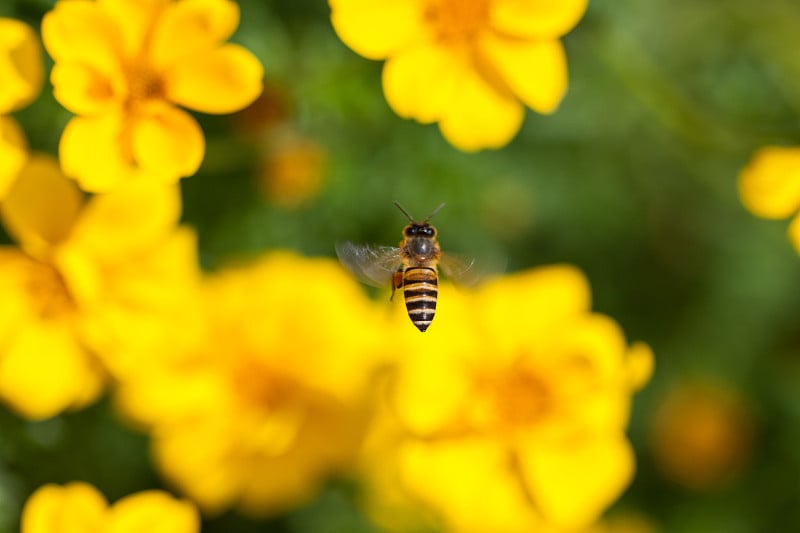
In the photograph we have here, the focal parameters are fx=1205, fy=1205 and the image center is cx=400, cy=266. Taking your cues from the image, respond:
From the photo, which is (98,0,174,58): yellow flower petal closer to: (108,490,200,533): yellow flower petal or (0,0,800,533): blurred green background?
(0,0,800,533): blurred green background

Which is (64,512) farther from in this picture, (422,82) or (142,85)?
(422,82)

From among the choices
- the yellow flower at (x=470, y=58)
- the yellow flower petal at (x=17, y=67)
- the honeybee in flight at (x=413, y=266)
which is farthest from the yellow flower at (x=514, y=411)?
the yellow flower petal at (x=17, y=67)

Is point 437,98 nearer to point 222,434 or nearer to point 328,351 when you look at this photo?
point 328,351

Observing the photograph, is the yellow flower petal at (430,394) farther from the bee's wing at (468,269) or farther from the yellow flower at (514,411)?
the bee's wing at (468,269)

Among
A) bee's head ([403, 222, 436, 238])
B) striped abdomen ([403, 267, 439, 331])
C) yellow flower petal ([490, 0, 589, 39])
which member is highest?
yellow flower petal ([490, 0, 589, 39])

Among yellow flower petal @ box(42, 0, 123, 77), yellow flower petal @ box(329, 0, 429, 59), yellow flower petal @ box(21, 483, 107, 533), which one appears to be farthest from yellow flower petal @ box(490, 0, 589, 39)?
yellow flower petal @ box(21, 483, 107, 533)
